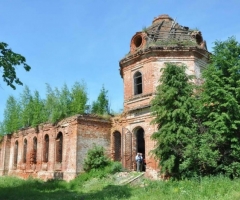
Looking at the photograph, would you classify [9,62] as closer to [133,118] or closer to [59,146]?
[133,118]

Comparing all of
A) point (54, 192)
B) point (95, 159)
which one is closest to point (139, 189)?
point (54, 192)

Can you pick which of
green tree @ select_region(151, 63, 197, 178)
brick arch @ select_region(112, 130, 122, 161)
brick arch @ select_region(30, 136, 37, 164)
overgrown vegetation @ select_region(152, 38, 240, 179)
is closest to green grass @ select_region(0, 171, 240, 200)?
overgrown vegetation @ select_region(152, 38, 240, 179)

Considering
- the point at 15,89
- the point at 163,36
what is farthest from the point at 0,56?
the point at 163,36

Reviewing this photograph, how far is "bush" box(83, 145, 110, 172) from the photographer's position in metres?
18.8

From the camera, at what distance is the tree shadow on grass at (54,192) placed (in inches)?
501

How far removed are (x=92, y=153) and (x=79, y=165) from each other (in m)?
1.32

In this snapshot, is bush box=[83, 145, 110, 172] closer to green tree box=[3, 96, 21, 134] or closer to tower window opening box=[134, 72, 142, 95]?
tower window opening box=[134, 72, 142, 95]

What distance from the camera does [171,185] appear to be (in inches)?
512

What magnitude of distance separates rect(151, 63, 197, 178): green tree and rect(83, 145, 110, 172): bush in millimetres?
4895

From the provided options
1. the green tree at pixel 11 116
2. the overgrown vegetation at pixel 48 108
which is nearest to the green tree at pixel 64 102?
the overgrown vegetation at pixel 48 108

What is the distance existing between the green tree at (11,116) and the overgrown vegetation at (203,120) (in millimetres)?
19910

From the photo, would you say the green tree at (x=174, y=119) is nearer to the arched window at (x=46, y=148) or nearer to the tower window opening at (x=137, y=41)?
the tower window opening at (x=137, y=41)

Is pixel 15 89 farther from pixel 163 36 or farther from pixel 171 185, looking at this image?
pixel 163 36

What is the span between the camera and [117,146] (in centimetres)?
2156
